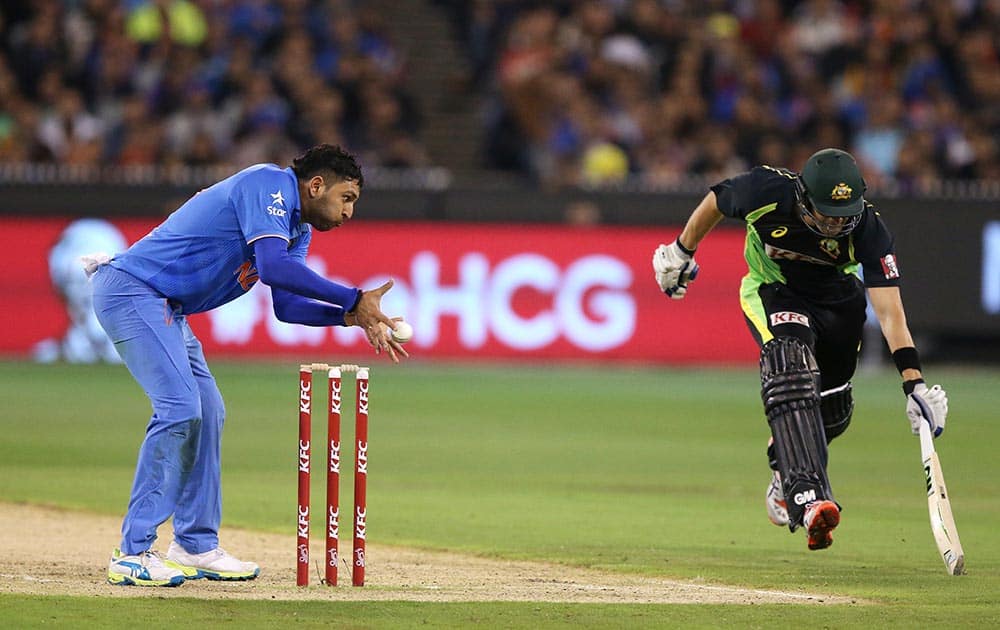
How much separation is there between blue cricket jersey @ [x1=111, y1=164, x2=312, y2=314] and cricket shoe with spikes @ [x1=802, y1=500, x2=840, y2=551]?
2.87 m

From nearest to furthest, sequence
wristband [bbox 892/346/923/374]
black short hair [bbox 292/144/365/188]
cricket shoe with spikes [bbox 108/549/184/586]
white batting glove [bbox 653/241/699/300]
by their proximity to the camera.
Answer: cricket shoe with spikes [bbox 108/549/184/586], black short hair [bbox 292/144/365/188], wristband [bbox 892/346/923/374], white batting glove [bbox 653/241/699/300]

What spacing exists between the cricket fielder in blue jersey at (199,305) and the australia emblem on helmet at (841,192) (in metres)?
2.51

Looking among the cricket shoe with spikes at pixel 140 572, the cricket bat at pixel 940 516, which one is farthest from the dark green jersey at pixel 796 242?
the cricket shoe with spikes at pixel 140 572

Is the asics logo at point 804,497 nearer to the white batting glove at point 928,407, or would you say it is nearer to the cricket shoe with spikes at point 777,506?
the white batting glove at point 928,407

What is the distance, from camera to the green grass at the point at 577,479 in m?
7.75

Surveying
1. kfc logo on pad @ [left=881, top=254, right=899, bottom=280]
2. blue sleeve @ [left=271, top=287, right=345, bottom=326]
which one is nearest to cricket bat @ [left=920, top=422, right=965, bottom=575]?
kfc logo on pad @ [left=881, top=254, right=899, bottom=280]

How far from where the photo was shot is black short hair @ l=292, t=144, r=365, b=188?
8.28 m

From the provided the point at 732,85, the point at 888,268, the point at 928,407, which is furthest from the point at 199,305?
the point at 732,85

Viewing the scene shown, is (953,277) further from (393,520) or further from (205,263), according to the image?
(205,263)

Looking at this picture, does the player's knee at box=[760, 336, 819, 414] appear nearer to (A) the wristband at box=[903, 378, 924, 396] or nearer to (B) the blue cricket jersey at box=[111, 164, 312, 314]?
(A) the wristband at box=[903, 378, 924, 396]

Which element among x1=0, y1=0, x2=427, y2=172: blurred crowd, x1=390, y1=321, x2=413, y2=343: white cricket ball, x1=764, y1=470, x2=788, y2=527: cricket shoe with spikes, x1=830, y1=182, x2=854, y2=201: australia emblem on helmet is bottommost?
x1=764, y1=470, x2=788, y2=527: cricket shoe with spikes

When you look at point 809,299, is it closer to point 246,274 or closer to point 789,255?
point 789,255

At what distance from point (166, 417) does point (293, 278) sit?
0.96 meters

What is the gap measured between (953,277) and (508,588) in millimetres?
15422
